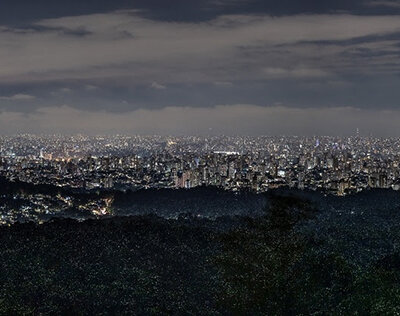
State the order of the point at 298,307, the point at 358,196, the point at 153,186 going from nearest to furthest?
the point at 298,307 < the point at 358,196 < the point at 153,186

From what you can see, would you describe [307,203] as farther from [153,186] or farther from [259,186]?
[153,186]

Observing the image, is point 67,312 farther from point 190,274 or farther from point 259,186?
point 259,186

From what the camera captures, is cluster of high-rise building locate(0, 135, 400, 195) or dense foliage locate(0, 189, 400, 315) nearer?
dense foliage locate(0, 189, 400, 315)

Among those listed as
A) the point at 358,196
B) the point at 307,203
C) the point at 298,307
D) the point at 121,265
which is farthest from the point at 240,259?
the point at 358,196

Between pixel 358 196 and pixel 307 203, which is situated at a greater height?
pixel 307 203

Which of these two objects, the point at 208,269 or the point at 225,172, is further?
the point at 225,172

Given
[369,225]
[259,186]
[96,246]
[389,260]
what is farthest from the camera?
[259,186]

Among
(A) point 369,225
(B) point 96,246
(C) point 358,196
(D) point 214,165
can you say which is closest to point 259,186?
(C) point 358,196

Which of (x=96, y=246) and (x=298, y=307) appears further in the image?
(x=96, y=246)

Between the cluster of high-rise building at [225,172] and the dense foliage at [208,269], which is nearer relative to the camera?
the dense foliage at [208,269]
